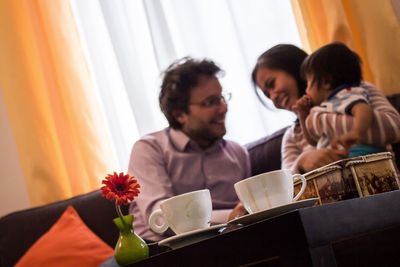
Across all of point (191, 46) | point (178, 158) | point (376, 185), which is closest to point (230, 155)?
point (178, 158)

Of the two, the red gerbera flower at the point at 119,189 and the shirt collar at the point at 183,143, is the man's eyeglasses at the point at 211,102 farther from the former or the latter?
the red gerbera flower at the point at 119,189

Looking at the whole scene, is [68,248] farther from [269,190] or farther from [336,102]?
[269,190]

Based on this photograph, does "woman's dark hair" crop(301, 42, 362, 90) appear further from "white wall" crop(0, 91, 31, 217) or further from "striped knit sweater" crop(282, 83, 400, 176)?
"white wall" crop(0, 91, 31, 217)

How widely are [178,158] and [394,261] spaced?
122 cm

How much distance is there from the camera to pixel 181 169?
1.98 m

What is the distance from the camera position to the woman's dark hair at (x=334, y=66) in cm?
158

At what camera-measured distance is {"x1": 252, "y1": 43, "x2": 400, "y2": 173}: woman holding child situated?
1.54 meters

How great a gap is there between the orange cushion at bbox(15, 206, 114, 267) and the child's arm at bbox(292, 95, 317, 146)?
0.78m

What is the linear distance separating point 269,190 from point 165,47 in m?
1.51

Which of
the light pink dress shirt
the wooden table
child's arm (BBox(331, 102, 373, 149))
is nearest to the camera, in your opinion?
the wooden table

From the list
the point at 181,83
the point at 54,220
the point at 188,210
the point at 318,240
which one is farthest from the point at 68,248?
the point at 318,240

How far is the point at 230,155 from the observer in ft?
6.70

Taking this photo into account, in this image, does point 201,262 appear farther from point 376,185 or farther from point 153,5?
point 153,5

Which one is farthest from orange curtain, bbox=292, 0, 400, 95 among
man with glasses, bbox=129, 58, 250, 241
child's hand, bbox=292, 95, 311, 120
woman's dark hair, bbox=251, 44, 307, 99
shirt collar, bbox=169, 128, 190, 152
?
shirt collar, bbox=169, 128, 190, 152
